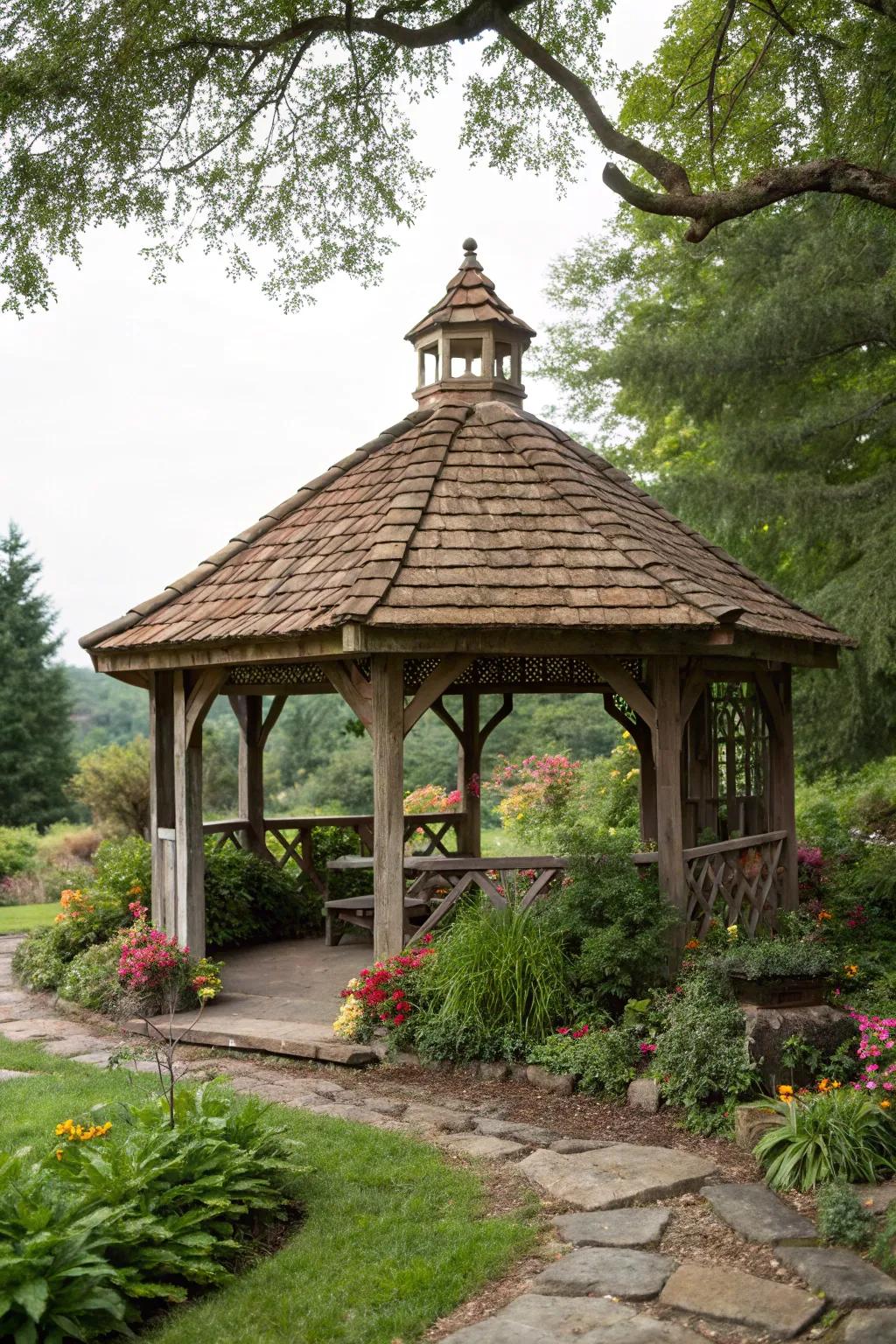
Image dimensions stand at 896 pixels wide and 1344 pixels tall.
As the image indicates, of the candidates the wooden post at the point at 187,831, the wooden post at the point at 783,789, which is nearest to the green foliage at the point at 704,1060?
the wooden post at the point at 783,789

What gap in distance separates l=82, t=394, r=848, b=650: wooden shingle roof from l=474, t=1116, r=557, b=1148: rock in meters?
2.75

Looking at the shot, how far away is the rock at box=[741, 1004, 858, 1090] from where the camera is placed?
19.2 ft

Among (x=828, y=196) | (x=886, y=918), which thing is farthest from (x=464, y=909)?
(x=828, y=196)

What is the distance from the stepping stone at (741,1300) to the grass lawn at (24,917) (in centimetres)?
1040

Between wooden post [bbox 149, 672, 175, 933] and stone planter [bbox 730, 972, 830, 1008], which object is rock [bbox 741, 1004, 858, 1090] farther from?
wooden post [bbox 149, 672, 175, 933]

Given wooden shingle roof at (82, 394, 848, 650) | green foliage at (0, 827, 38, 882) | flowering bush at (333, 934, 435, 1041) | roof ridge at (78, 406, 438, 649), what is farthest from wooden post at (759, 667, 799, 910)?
green foliage at (0, 827, 38, 882)

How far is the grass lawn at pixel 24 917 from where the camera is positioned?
13797mm

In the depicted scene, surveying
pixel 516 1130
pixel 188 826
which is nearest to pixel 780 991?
pixel 516 1130

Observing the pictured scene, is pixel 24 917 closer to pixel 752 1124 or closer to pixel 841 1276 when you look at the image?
pixel 752 1124

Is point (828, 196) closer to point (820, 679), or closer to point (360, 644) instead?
point (820, 679)

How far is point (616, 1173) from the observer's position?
5.13 m

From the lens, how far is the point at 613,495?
29.8 feet

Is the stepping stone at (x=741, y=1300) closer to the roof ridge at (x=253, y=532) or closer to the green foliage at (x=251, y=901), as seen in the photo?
the roof ridge at (x=253, y=532)

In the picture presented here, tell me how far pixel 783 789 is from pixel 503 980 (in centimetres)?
369
